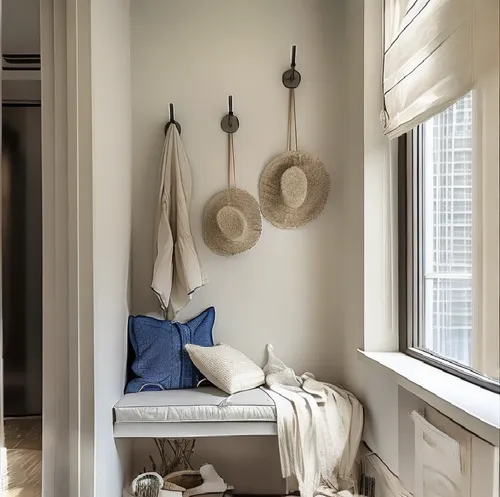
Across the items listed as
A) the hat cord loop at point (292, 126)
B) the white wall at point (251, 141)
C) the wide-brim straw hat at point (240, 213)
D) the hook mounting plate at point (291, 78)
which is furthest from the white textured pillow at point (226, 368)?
the hook mounting plate at point (291, 78)

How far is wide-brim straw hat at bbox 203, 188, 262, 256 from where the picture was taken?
2.98 m

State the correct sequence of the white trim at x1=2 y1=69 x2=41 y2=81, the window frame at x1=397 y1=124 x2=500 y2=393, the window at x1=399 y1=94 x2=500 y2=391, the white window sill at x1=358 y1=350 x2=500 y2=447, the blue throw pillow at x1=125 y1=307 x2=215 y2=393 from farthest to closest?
the blue throw pillow at x1=125 y1=307 x2=215 y2=393
the window frame at x1=397 y1=124 x2=500 y2=393
the white trim at x1=2 y1=69 x2=41 y2=81
the window at x1=399 y1=94 x2=500 y2=391
the white window sill at x1=358 y1=350 x2=500 y2=447

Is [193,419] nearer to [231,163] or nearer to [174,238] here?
[174,238]

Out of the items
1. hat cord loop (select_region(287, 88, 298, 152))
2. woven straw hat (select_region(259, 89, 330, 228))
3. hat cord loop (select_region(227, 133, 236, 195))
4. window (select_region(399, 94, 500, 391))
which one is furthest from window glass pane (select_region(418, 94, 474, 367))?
hat cord loop (select_region(227, 133, 236, 195))

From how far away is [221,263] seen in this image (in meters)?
3.03

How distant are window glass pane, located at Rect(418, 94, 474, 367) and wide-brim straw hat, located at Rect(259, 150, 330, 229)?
0.67 m

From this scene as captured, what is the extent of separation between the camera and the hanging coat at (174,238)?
9.34ft

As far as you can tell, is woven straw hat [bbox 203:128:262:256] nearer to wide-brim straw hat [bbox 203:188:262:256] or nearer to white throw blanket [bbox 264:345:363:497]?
wide-brim straw hat [bbox 203:188:262:256]

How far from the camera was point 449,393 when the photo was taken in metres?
1.79

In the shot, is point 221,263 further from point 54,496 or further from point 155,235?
point 54,496

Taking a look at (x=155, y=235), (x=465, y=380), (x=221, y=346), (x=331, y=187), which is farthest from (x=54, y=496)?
(x=331, y=187)

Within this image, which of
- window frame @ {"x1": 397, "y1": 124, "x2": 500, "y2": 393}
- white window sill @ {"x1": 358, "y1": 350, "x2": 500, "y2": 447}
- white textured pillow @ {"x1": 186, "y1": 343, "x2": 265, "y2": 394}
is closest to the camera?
white window sill @ {"x1": 358, "y1": 350, "x2": 500, "y2": 447}

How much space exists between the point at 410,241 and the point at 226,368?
94 centimetres

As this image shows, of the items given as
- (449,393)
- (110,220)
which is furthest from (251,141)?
(449,393)
